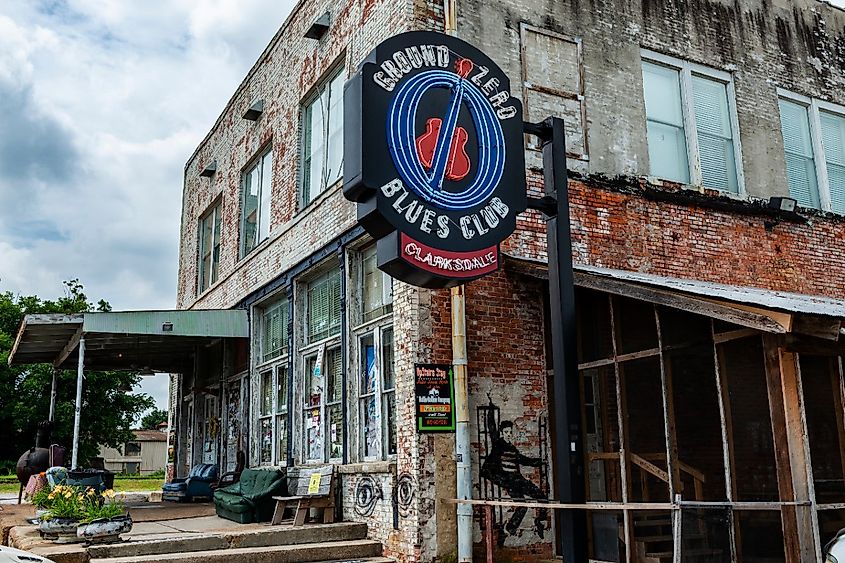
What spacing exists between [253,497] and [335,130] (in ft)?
17.8

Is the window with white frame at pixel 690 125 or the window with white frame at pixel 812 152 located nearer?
the window with white frame at pixel 690 125

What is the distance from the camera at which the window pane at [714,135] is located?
12031 mm

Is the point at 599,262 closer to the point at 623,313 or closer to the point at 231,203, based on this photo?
the point at 623,313

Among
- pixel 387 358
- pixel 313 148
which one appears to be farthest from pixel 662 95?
pixel 387 358

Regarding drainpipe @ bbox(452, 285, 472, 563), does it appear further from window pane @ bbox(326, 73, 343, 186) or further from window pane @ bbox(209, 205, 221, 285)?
window pane @ bbox(209, 205, 221, 285)

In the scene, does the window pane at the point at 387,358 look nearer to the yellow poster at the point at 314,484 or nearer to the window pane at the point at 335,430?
the window pane at the point at 335,430

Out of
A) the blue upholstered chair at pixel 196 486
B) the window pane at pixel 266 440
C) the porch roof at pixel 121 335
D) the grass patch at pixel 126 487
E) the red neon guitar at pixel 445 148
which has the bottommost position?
the grass patch at pixel 126 487

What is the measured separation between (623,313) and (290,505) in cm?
489

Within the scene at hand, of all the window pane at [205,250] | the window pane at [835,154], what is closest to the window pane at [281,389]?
the window pane at [205,250]

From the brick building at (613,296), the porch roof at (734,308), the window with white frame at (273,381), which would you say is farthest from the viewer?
the window with white frame at (273,381)

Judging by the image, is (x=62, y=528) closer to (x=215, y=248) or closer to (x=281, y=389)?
(x=281, y=389)

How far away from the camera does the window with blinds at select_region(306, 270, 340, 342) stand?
12.0 metres

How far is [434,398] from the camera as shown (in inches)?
365

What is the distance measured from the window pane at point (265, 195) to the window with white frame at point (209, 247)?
3044mm
